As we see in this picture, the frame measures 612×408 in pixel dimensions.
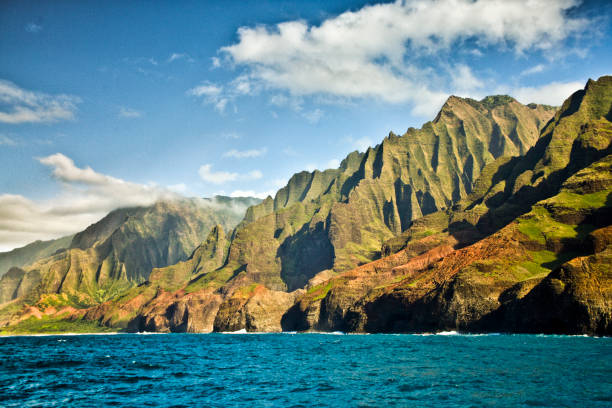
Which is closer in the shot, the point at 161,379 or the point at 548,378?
the point at 548,378

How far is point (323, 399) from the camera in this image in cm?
4847

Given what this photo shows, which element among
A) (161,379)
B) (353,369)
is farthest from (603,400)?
(161,379)

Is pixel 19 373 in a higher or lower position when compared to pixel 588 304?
lower

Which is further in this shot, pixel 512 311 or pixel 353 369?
pixel 512 311

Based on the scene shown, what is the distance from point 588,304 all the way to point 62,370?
157673mm

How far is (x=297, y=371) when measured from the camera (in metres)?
72.7

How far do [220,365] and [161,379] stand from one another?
2063 centimetres

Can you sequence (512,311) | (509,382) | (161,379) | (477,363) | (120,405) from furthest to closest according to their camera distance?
(512,311)
(477,363)
(161,379)
(509,382)
(120,405)

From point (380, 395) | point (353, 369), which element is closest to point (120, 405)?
A: point (380, 395)

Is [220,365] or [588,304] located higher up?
[588,304]

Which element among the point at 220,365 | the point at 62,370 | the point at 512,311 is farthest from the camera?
the point at 512,311

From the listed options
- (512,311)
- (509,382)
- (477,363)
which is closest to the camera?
(509,382)

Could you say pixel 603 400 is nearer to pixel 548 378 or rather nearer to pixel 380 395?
pixel 548 378

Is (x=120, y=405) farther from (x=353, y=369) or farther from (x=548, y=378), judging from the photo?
(x=548, y=378)
